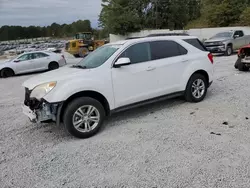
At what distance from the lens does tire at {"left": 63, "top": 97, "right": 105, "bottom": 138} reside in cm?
465

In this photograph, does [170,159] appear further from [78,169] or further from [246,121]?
[246,121]

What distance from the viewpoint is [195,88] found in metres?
6.46

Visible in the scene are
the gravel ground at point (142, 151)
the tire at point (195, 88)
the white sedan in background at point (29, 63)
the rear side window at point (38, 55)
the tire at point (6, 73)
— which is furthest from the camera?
the rear side window at point (38, 55)

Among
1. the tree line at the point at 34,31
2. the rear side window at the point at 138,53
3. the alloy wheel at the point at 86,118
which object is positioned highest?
the tree line at the point at 34,31

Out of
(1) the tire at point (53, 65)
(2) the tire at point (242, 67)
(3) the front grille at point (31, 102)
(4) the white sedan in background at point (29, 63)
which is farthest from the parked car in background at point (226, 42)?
(3) the front grille at point (31, 102)


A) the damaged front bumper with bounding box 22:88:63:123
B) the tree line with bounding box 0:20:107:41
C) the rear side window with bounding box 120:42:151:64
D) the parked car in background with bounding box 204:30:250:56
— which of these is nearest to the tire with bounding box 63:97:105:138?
the damaged front bumper with bounding box 22:88:63:123

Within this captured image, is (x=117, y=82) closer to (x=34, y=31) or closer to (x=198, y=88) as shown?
(x=198, y=88)

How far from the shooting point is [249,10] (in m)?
28.8

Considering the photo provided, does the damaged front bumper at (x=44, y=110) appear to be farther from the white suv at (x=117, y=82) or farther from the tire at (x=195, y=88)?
the tire at (x=195, y=88)

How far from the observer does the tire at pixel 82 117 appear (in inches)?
183

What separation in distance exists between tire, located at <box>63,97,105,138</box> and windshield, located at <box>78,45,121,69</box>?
84cm

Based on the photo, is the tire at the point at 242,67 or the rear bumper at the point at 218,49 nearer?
the tire at the point at 242,67

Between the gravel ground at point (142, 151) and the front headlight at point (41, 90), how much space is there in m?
0.84

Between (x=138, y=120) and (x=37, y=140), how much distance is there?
2.01 meters
